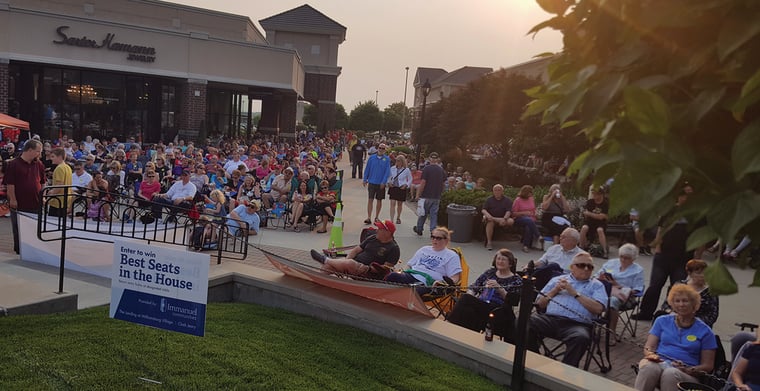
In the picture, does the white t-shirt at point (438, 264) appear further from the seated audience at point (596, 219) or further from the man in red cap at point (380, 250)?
the seated audience at point (596, 219)

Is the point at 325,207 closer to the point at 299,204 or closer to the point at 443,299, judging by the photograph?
the point at 299,204

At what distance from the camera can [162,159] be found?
18.0 metres

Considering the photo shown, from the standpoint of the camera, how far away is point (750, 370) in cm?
477

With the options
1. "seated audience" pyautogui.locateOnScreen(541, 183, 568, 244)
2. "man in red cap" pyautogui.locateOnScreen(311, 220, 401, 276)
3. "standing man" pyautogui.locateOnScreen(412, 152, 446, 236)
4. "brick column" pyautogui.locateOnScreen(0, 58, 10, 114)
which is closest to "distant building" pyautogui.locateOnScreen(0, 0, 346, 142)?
"brick column" pyautogui.locateOnScreen(0, 58, 10, 114)

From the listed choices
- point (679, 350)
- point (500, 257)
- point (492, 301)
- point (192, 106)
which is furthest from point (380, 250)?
point (192, 106)

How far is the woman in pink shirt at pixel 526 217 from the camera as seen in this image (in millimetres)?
12617

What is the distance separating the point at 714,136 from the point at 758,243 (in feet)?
1.02

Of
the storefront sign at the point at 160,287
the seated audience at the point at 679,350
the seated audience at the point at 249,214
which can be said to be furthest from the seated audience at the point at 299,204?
the seated audience at the point at 679,350

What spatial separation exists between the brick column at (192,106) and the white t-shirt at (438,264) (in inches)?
1102

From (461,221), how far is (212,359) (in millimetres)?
8743

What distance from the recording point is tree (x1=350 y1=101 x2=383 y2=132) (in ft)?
333

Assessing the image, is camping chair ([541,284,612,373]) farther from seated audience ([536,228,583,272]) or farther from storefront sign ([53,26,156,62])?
storefront sign ([53,26,156,62])

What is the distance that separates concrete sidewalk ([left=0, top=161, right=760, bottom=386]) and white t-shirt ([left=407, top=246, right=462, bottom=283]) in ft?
6.59

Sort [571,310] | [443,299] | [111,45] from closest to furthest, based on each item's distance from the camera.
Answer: [571,310] → [443,299] → [111,45]
